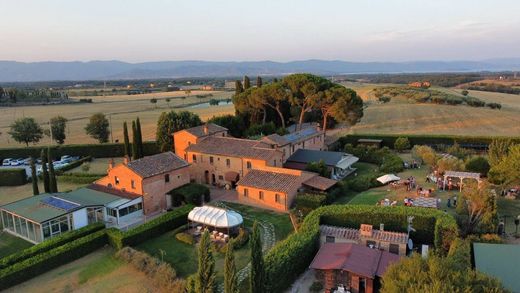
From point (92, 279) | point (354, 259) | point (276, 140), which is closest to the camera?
point (354, 259)

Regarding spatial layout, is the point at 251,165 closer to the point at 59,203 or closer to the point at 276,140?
the point at 276,140

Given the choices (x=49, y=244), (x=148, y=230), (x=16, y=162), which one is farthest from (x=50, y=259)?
(x=16, y=162)

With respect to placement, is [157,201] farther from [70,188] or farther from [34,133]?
[34,133]

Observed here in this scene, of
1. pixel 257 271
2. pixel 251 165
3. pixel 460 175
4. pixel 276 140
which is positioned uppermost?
pixel 276 140

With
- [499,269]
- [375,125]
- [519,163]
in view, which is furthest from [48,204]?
[375,125]

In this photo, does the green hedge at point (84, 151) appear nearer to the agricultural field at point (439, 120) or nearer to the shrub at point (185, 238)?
the shrub at point (185, 238)

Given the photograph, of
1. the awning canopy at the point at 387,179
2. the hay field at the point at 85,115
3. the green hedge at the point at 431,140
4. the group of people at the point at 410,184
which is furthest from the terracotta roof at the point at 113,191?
the hay field at the point at 85,115
